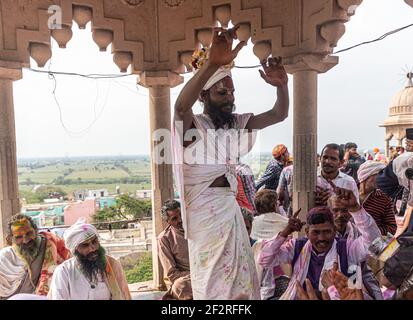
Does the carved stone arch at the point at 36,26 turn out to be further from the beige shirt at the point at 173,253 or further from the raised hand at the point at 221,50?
the raised hand at the point at 221,50

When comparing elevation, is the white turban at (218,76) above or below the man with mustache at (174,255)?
above

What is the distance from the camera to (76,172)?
6500 mm

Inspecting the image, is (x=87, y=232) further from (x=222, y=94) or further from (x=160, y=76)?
(x=160, y=76)

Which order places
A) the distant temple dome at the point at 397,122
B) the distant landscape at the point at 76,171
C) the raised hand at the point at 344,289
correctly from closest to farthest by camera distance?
the raised hand at the point at 344,289 < the distant landscape at the point at 76,171 < the distant temple dome at the point at 397,122

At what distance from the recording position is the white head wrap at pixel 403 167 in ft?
9.22

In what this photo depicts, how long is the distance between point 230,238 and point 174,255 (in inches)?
48.8

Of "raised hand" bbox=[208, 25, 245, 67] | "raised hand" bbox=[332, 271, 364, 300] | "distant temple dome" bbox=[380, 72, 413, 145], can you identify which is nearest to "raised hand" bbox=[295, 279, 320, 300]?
"raised hand" bbox=[332, 271, 364, 300]

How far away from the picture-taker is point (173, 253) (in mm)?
2947

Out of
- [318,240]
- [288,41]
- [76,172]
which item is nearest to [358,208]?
[318,240]

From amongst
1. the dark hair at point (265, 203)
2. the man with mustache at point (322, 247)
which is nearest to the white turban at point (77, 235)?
the man with mustache at point (322, 247)

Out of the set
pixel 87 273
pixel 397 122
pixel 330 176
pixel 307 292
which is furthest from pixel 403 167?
pixel 397 122

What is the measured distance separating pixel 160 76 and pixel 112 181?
6.41 meters

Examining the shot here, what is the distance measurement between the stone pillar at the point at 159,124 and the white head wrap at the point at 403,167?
8.09 ft

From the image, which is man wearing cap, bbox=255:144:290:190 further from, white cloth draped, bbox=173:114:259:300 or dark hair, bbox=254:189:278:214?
white cloth draped, bbox=173:114:259:300
